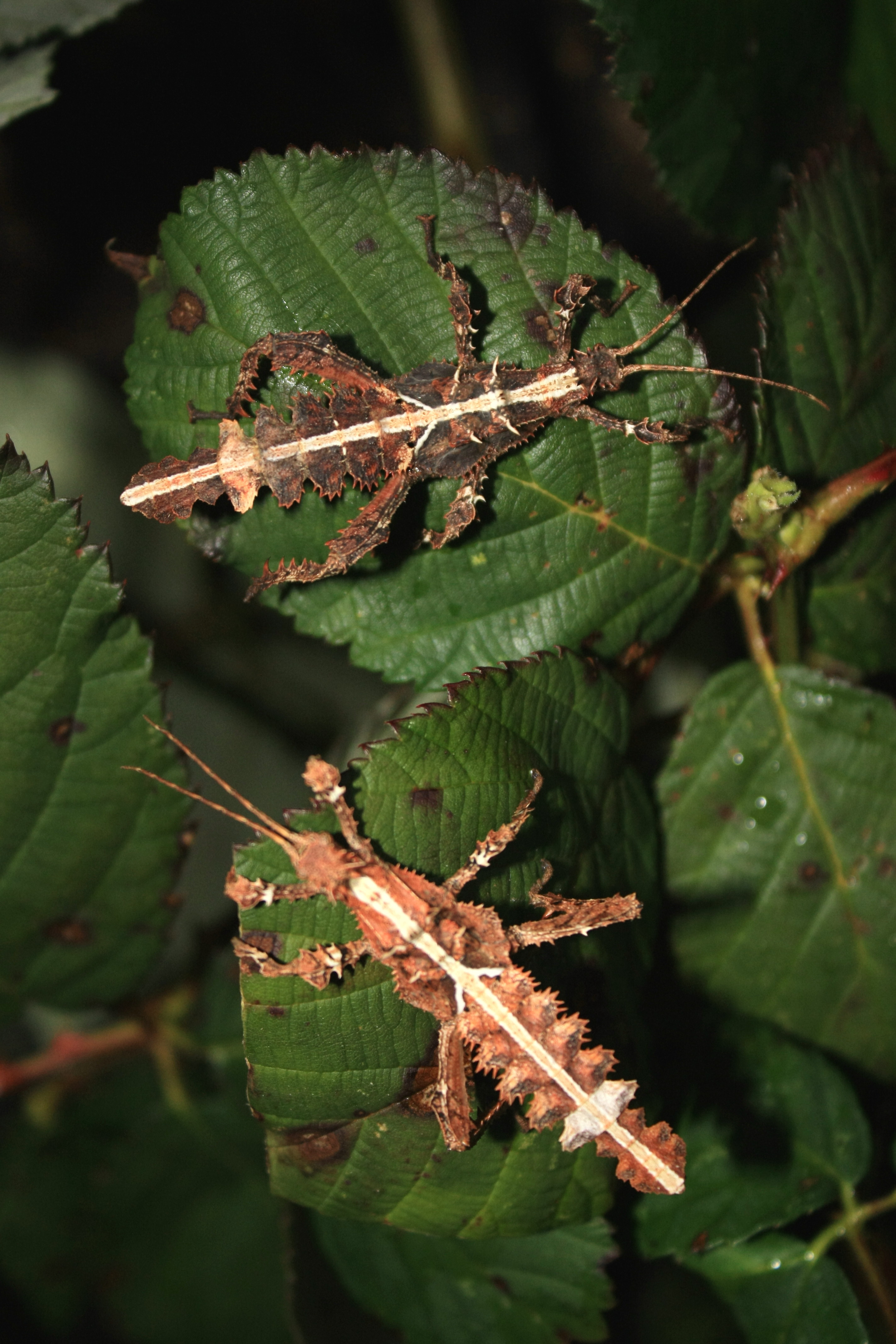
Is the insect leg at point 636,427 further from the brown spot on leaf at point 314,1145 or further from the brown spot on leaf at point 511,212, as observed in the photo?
the brown spot on leaf at point 314,1145

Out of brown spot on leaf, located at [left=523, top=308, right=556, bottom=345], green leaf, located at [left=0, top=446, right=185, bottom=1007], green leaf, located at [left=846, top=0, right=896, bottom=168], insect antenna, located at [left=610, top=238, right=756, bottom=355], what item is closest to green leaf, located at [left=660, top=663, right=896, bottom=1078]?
insect antenna, located at [left=610, top=238, right=756, bottom=355]

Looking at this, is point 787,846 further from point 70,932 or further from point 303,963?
point 70,932

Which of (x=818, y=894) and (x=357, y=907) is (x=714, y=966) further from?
(x=357, y=907)

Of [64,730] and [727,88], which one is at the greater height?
[727,88]

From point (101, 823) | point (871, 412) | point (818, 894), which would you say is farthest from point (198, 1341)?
point (871, 412)

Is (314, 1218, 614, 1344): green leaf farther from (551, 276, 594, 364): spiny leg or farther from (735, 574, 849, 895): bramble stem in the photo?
(551, 276, 594, 364): spiny leg

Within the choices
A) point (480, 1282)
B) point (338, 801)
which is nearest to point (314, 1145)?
point (338, 801)
